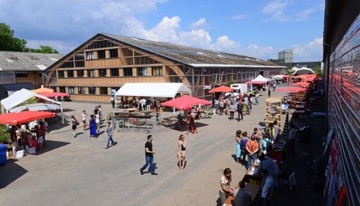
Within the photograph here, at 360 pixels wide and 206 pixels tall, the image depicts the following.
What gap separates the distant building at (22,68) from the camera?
4309cm

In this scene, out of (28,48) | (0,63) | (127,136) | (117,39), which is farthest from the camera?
(28,48)

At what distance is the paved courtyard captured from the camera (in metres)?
9.84

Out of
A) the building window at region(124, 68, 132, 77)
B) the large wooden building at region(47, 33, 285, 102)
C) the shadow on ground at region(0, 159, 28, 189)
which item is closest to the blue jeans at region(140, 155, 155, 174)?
the shadow on ground at region(0, 159, 28, 189)

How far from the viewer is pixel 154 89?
1145 inches

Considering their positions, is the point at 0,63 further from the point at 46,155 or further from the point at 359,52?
A: the point at 359,52

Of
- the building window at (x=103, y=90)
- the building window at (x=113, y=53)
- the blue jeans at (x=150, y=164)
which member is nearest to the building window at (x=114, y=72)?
the building window at (x=113, y=53)

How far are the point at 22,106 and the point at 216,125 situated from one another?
14763 mm

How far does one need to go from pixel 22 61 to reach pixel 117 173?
43.5m

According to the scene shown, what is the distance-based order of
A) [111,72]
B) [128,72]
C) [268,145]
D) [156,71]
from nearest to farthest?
[268,145], [156,71], [128,72], [111,72]

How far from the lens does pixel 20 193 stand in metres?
10.5

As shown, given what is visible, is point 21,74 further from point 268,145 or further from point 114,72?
point 268,145

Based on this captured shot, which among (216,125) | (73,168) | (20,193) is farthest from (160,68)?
(20,193)

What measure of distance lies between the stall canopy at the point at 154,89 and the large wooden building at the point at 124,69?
2.09 m

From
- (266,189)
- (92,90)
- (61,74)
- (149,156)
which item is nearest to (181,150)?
(149,156)
